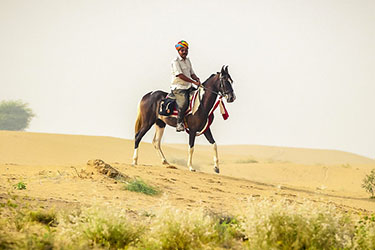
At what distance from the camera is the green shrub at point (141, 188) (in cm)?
1060

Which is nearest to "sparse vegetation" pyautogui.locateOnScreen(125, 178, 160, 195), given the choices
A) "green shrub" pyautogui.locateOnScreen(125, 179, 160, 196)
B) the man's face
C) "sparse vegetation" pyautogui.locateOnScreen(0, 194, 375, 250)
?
"green shrub" pyautogui.locateOnScreen(125, 179, 160, 196)

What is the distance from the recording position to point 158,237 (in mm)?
6344

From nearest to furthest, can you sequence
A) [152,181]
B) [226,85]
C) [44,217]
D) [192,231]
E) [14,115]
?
[192,231]
[44,217]
[152,181]
[226,85]
[14,115]

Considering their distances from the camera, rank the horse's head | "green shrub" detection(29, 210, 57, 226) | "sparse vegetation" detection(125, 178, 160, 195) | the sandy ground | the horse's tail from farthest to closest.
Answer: the horse's tail → the horse's head → "sparse vegetation" detection(125, 178, 160, 195) → the sandy ground → "green shrub" detection(29, 210, 57, 226)

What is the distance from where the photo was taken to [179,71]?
1435 cm

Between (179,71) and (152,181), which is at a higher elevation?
(179,71)

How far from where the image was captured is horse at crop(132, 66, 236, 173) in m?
14.0

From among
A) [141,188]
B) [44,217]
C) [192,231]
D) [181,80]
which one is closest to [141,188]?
[141,188]

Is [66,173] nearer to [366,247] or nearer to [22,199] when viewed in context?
[22,199]

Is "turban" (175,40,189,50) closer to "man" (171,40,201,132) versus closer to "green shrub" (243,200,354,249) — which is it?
"man" (171,40,201,132)

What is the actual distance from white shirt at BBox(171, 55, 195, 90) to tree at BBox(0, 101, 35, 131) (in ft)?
118

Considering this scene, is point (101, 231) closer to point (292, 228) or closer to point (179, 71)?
point (292, 228)

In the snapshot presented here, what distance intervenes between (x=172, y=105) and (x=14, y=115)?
36.4 meters

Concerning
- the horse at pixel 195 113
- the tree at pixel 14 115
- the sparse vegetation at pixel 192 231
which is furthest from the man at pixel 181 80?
the tree at pixel 14 115
